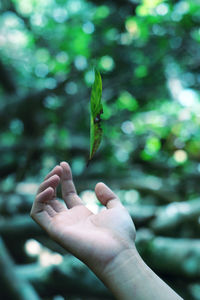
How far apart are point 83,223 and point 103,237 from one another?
74 mm

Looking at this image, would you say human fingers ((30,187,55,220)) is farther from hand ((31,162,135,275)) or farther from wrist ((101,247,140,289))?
wrist ((101,247,140,289))

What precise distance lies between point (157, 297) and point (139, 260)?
82 mm

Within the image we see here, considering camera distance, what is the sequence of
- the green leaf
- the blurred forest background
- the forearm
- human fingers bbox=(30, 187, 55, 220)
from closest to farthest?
1. the green leaf
2. the forearm
3. human fingers bbox=(30, 187, 55, 220)
4. the blurred forest background

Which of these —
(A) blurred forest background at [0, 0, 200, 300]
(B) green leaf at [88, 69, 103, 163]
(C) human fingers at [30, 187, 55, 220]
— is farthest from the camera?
(A) blurred forest background at [0, 0, 200, 300]

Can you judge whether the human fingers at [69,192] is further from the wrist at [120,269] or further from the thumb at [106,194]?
the wrist at [120,269]

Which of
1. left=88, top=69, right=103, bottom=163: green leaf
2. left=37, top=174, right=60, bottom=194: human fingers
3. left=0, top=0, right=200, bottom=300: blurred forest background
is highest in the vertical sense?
left=88, top=69, right=103, bottom=163: green leaf

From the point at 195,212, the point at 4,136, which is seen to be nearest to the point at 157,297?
the point at 195,212

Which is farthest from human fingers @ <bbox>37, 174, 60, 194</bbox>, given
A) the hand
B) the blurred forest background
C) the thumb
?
the blurred forest background

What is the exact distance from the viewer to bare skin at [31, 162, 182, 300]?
71cm

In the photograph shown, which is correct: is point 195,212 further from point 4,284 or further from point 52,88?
point 52,88

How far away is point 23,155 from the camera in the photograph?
349 centimetres

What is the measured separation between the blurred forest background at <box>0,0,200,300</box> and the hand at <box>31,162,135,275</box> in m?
1.35

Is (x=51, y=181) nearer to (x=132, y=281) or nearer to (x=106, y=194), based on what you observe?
Result: (x=106, y=194)

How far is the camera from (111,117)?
2.97 meters
